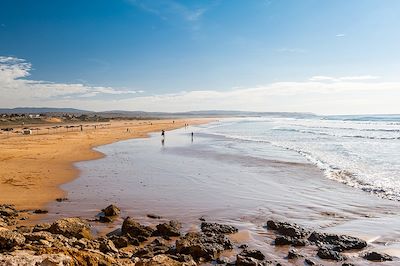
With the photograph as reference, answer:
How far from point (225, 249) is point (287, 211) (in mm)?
4561

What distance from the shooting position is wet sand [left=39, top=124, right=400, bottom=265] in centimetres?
1102

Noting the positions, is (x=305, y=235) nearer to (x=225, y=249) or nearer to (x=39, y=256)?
(x=225, y=249)

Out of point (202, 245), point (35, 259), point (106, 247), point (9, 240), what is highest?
point (35, 259)

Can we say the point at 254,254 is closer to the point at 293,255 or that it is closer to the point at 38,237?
the point at 293,255

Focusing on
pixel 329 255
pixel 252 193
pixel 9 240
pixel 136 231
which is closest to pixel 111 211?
pixel 136 231

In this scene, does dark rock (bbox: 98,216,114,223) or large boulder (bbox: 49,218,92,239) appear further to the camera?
dark rock (bbox: 98,216,114,223)

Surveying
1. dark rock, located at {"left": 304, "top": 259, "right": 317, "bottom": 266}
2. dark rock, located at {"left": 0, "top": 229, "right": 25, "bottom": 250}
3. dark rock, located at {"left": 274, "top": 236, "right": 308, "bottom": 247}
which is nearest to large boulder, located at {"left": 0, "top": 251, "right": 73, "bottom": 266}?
dark rock, located at {"left": 0, "top": 229, "right": 25, "bottom": 250}

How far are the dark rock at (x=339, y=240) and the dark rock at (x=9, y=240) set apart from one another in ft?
23.2

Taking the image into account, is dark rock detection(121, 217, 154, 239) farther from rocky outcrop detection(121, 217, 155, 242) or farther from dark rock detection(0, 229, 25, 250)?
dark rock detection(0, 229, 25, 250)

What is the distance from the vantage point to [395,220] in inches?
459

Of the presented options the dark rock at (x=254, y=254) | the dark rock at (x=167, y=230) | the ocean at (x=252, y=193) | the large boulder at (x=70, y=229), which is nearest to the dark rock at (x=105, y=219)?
the ocean at (x=252, y=193)

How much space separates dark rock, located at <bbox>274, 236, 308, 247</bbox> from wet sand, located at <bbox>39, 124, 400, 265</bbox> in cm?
24

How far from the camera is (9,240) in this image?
6.64 m

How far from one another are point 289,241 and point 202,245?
2.47 m
